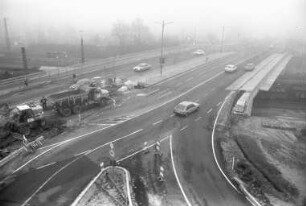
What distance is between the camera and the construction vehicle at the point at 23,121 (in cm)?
2667

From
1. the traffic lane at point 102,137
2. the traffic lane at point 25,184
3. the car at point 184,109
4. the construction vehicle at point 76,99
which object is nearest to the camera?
the traffic lane at point 25,184

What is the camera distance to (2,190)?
61.2 ft

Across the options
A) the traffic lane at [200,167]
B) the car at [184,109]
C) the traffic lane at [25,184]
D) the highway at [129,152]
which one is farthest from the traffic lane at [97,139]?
the traffic lane at [200,167]

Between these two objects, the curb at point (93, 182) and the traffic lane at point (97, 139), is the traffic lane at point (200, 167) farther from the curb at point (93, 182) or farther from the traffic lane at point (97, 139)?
the traffic lane at point (97, 139)

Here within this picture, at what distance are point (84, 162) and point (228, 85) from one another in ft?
104

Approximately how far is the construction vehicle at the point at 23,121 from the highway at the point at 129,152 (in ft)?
14.7

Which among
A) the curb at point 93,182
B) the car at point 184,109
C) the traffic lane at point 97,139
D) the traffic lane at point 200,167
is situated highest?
the car at point 184,109

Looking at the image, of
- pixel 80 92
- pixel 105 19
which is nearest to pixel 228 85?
pixel 80 92

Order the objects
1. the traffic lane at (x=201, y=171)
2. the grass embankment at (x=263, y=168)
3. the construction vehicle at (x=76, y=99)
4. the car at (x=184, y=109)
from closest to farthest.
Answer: the traffic lane at (x=201, y=171) → the grass embankment at (x=263, y=168) → the construction vehicle at (x=76, y=99) → the car at (x=184, y=109)

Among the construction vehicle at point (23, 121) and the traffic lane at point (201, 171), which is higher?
the construction vehicle at point (23, 121)

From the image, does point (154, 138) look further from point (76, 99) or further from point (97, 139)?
point (76, 99)

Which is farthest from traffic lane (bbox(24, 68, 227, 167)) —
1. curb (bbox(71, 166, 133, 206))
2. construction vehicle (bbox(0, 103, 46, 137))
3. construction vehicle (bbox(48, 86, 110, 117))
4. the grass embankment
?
the grass embankment

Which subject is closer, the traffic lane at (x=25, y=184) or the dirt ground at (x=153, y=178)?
the traffic lane at (x=25, y=184)

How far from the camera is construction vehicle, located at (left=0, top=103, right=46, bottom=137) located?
26672 millimetres
